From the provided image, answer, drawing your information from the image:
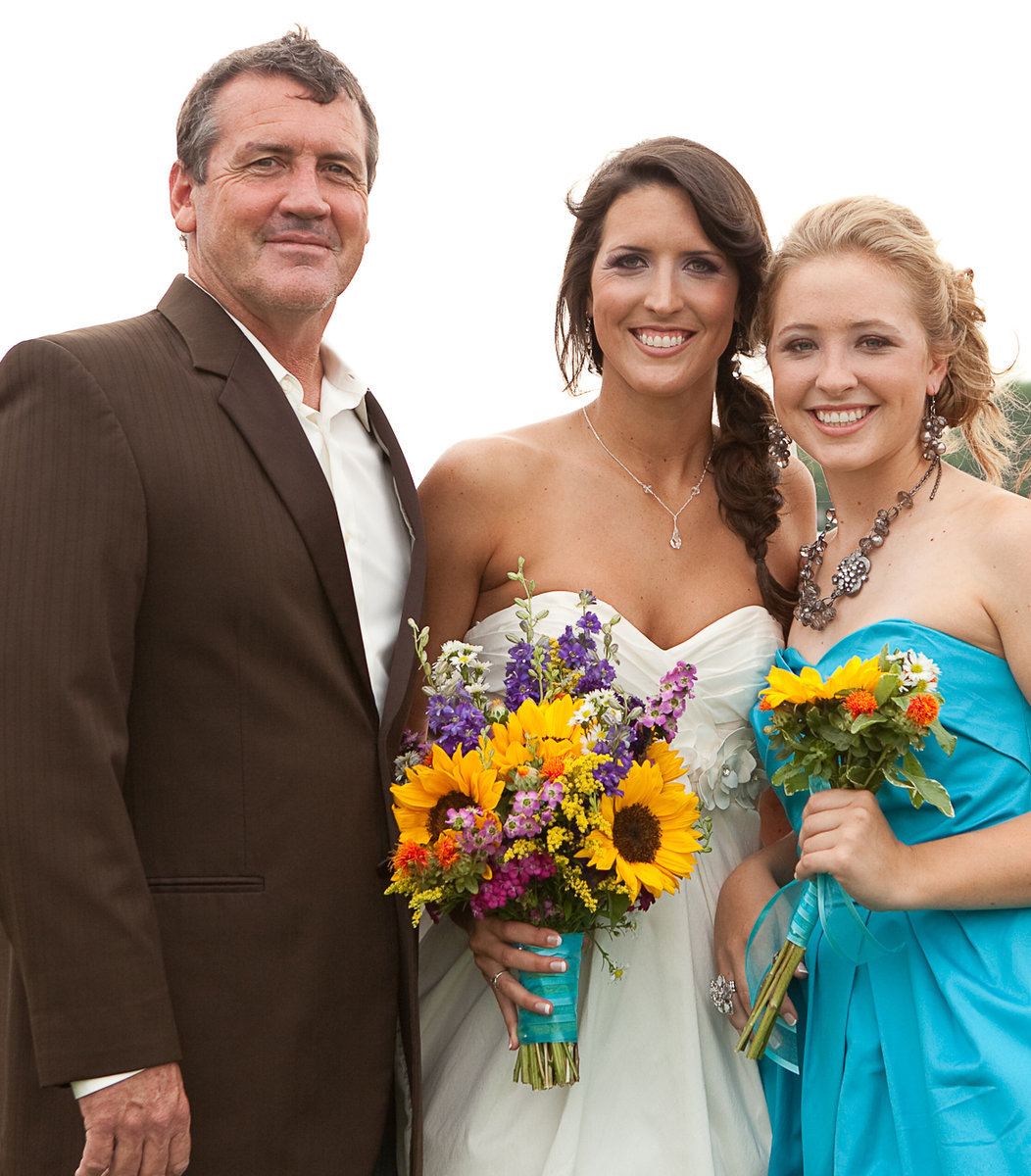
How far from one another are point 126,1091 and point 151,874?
459mm

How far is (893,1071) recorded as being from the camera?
3.04 m

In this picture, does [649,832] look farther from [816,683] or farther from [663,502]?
[663,502]

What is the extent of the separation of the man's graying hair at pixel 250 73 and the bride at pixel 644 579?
3.32 ft

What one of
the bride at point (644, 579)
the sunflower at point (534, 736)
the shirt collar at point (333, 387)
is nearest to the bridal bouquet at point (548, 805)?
the sunflower at point (534, 736)

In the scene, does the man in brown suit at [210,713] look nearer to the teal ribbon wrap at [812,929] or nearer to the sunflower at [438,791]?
the sunflower at [438,791]

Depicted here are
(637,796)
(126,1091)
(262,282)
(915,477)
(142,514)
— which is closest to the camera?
(126,1091)

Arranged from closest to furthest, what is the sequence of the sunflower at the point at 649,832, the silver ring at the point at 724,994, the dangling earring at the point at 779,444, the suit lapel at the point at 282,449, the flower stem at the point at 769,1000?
the sunflower at the point at 649,832, the suit lapel at the point at 282,449, the flower stem at the point at 769,1000, the silver ring at the point at 724,994, the dangling earring at the point at 779,444

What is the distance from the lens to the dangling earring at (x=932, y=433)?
353cm

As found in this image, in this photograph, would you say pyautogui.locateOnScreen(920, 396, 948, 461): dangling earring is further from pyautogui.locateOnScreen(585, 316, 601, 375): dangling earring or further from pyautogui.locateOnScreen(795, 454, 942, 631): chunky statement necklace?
pyautogui.locateOnScreen(585, 316, 601, 375): dangling earring

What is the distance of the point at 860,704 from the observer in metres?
2.79

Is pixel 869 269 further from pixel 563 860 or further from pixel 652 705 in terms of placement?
pixel 563 860

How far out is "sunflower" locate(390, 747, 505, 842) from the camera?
9.20ft

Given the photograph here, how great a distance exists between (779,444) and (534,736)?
5.53 feet

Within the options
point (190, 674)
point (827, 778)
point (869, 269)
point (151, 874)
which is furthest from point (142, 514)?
point (869, 269)
